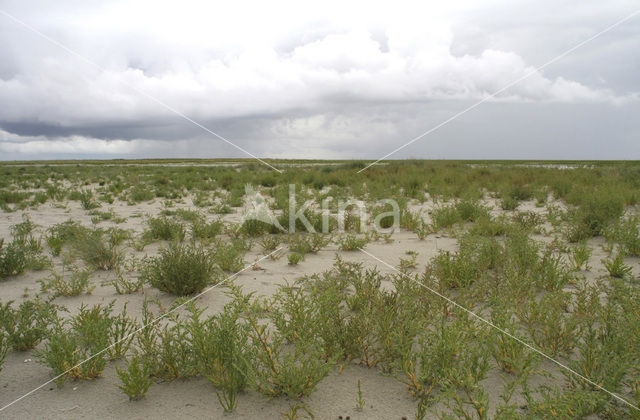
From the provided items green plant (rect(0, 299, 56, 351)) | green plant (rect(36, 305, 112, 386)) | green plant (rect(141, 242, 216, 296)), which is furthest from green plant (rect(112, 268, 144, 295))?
green plant (rect(36, 305, 112, 386))

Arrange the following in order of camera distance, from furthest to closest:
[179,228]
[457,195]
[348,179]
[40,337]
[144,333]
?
[348,179], [457,195], [179,228], [40,337], [144,333]

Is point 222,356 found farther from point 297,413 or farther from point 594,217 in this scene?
point 594,217

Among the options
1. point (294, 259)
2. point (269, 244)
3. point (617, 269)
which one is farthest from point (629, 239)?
point (269, 244)

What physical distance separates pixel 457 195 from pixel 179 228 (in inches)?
347

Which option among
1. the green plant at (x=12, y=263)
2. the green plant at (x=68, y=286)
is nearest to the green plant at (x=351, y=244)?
the green plant at (x=68, y=286)

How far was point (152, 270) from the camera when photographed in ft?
15.2

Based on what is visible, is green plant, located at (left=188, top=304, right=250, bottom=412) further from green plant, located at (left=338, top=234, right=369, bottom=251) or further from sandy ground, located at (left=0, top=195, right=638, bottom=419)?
green plant, located at (left=338, top=234, right=369, bottom=251)

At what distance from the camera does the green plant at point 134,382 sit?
2.63 meters

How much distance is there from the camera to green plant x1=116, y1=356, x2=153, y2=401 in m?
2.63

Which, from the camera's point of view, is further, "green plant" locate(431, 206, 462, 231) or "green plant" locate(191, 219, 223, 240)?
"green plant" locate(431, 206, 462, 231)

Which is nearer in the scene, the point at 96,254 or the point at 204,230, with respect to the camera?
the point at 96,254

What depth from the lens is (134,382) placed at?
2.64 meters

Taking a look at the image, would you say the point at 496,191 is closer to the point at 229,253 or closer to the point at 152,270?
the point at 229,253

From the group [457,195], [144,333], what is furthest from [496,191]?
[144,333]
